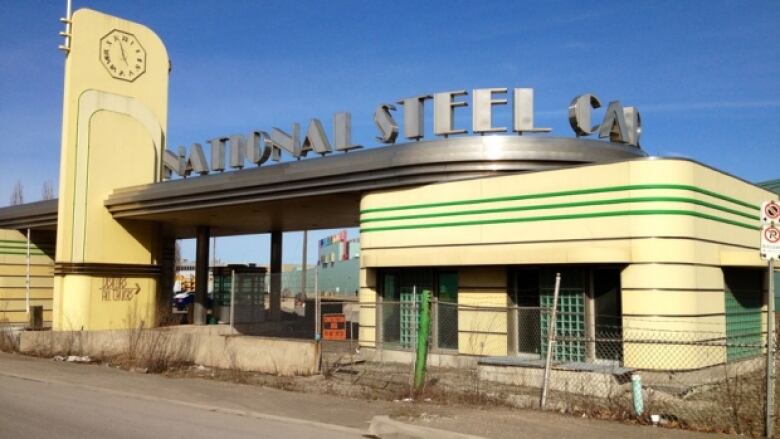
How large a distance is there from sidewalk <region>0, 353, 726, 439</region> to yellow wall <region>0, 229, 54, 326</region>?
1695 centimetres

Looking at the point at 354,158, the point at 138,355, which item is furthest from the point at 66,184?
the point at 354,158

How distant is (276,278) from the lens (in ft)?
94.0

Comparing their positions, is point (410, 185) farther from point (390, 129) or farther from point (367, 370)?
point (367, 370)

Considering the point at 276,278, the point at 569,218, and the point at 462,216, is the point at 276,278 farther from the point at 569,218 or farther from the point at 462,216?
the point at 569,218

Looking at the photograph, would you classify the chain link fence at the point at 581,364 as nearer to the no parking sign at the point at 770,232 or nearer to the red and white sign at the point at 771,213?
the no parking sign at the point at 770,232

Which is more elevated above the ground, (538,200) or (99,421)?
(538,200)

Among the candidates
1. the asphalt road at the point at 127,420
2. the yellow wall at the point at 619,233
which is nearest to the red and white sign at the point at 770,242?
the yellow wall at the point at 619,233

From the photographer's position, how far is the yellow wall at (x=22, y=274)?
3275 centimetres

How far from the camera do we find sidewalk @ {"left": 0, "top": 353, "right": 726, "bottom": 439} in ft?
31.6

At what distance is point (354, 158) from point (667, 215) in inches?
326

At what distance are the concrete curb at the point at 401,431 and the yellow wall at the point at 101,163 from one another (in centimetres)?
1829

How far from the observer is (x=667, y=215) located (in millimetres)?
14500

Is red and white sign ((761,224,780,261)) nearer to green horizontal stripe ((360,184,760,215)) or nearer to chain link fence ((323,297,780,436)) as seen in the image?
chain link fence ((323,297,780,436))

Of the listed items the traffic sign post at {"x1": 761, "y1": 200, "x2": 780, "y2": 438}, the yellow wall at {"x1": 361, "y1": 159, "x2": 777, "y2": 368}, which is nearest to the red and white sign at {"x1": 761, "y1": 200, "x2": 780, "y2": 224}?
the traffic sign post at {"x1": 761, "y1": 200, "x2": 780, "y2": 438}
